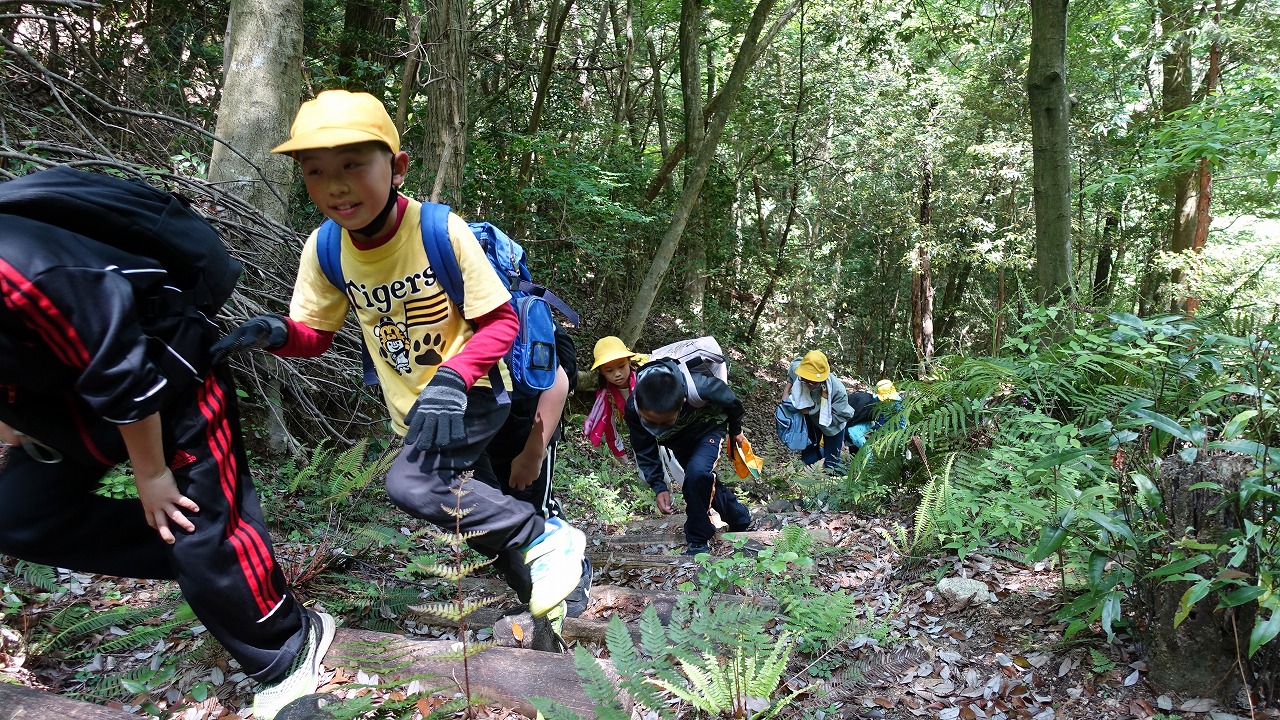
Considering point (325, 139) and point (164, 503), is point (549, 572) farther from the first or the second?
point (325, 139)

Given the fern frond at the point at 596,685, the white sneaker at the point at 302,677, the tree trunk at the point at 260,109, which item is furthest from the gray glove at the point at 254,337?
the tree trunk at the point at 260,109

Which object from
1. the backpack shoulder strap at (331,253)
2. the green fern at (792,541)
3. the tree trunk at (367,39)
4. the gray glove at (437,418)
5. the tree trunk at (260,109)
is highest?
the tree trunk at (367,39)

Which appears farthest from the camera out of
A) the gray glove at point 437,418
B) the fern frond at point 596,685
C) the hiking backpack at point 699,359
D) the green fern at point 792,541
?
the hiking backpack at point 699,359

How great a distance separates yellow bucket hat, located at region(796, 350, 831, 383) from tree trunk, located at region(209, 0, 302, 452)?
5561 mm

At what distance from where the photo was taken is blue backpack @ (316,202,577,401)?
2889 mm

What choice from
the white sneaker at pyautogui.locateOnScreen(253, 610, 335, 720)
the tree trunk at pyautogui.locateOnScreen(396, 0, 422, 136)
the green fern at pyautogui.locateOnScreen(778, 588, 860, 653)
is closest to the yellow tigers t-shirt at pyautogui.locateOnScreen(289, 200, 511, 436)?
the white sneaker at pyautogui.locateOnScreen(253, 610, 335, 720)

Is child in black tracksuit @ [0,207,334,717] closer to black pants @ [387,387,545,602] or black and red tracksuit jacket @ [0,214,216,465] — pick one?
black and red tracksuit jacket @ [0,214,216,465]

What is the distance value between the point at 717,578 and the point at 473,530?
1447 mm

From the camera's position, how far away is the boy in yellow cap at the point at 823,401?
873 centimetres

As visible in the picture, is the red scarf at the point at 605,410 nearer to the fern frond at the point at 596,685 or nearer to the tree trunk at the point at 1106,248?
the fern frond at the point at 596,685

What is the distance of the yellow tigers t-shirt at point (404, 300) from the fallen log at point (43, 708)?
1.35 meters

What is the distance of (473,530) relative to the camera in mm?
2852

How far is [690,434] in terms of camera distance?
5.97 meters

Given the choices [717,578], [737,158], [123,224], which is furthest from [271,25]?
[737,158]
